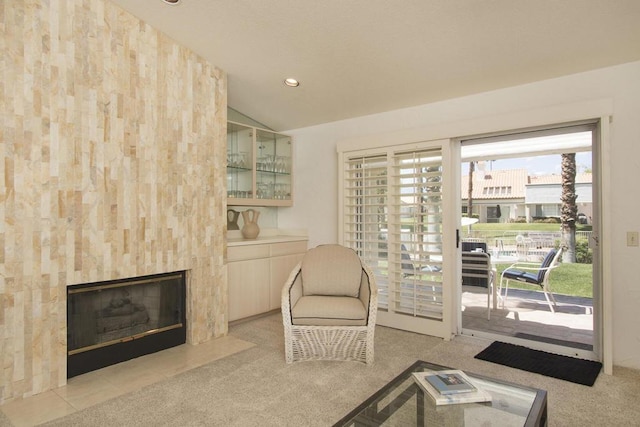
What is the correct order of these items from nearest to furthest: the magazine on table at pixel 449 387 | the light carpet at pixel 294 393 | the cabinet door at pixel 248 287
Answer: the magazine on table at pixel 449 387 → the light carpet at pixel 294 393 → the cabinet door at pixel 248 287

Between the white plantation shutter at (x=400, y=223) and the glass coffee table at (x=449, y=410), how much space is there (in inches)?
77.7

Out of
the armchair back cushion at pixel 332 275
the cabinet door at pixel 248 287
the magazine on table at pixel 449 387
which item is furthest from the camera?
the cabinet door at pixel 248 287

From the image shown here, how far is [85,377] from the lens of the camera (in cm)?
276

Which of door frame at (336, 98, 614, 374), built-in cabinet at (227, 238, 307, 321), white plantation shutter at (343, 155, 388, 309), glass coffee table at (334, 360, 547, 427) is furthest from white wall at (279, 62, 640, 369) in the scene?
glass coffee table at (334, 360, 547, 427)

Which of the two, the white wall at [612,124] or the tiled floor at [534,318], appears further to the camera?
the tiled floor at [534,318]

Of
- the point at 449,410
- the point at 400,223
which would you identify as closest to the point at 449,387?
the point at 449,410

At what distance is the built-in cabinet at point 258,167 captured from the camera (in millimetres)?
4309

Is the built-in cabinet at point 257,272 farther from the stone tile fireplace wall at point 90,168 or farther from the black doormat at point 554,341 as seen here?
the black doormat at point 554,341

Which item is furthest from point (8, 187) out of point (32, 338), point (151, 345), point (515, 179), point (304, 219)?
point (515, 179)

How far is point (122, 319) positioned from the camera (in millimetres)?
3109

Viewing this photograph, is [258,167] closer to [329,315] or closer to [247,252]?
[247,252]

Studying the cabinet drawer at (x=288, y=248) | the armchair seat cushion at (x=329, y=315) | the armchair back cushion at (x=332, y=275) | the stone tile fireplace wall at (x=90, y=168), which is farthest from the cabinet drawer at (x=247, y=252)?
the armchair seat cushion at (x=329, y=315)

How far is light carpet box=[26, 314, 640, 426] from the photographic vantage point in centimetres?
219

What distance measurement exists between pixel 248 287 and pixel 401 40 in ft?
9.74
